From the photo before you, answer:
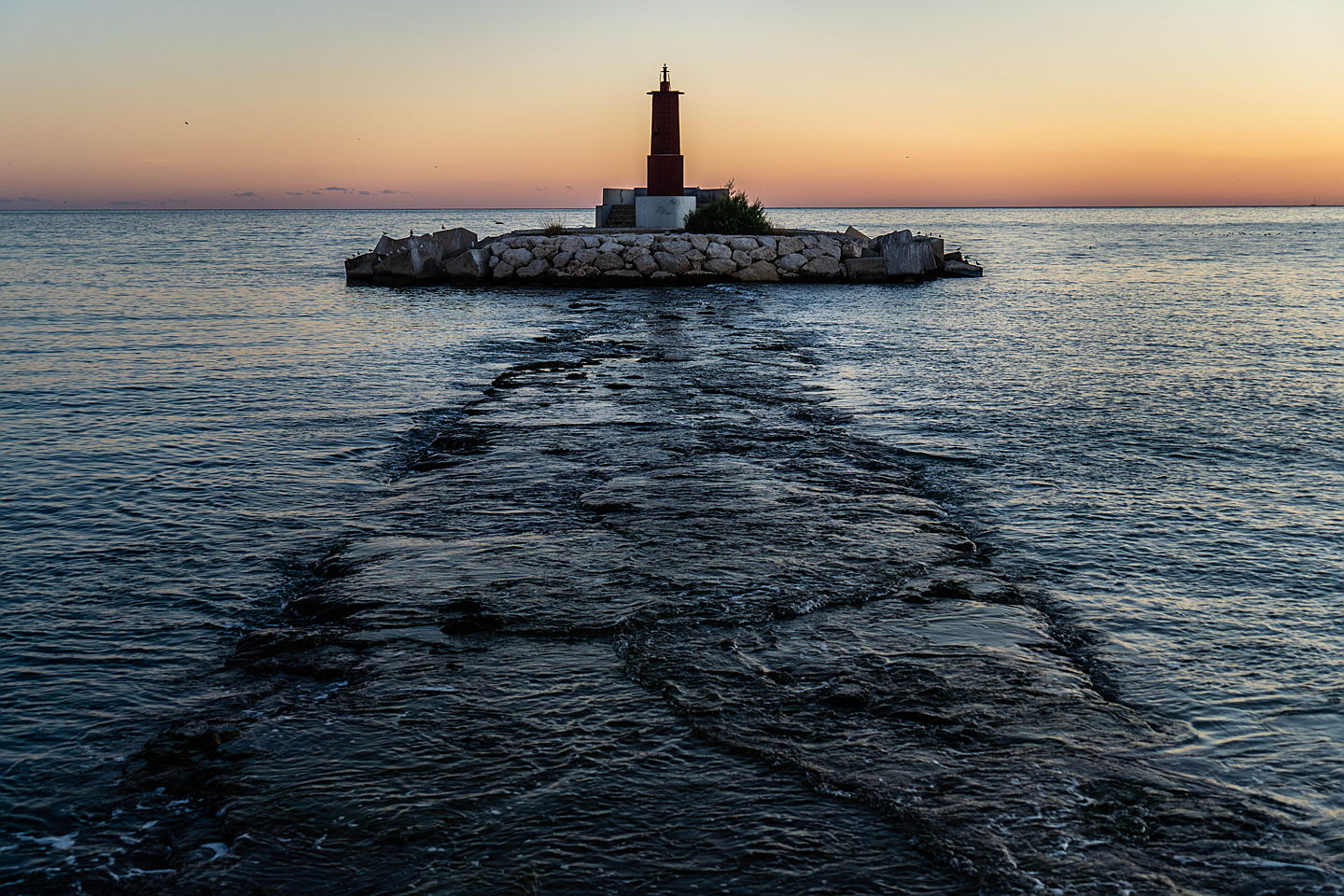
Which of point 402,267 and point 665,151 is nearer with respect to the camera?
point 402,267

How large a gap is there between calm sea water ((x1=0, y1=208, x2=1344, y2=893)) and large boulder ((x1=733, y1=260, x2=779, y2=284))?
798 inches

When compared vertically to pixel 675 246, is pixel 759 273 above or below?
below

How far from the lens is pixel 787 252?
33.3 meters

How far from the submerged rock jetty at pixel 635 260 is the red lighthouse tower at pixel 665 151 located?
3.87 meters

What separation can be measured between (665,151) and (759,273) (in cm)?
757

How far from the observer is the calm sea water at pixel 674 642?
336cm

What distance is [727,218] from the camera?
34562mm

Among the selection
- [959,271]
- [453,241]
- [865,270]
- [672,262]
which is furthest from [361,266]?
[959,271]

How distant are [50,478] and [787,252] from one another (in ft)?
88.7

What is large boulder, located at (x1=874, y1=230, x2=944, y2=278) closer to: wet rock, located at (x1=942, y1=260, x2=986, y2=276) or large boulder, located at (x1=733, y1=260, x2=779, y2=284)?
wet rock, located at (x1=942, y1=260, x2=986, y2=276)

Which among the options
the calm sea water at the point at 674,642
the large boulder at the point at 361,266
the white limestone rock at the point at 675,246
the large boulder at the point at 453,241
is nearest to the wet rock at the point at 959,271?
the white limestone rock at the point at 675,246

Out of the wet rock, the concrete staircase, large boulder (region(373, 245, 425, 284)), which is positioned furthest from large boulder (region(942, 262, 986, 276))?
large boulder (region(373, 245, 425, 284))

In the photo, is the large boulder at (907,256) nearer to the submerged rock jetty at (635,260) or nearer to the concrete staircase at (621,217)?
the submerged rock jetty at (635,260)

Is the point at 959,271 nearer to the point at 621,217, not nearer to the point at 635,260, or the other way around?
the point at 635,260
